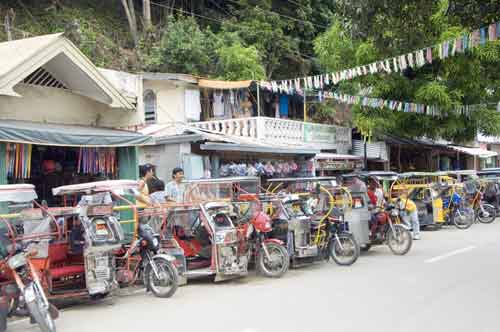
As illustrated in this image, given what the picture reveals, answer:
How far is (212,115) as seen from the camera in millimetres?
20469

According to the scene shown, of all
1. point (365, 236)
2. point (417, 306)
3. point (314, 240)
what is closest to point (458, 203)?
point (365, 236)

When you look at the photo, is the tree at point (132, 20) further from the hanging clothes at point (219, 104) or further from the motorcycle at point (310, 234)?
the motorcycle at point (310, 234)

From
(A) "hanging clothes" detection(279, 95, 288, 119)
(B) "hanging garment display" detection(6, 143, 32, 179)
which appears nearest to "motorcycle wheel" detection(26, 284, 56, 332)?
(B) "hanging garment display" detection(6, 143, 32, 179)

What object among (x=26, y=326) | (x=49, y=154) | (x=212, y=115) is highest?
(x=212, y=115)

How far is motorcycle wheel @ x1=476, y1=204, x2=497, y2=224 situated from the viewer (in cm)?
1877

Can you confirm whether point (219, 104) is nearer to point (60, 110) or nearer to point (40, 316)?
point (60, 110)

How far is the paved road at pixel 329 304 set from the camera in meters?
6.35

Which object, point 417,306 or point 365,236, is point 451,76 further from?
point 417,306

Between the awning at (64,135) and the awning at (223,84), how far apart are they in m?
5.74

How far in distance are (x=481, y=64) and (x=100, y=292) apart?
52.3 ft

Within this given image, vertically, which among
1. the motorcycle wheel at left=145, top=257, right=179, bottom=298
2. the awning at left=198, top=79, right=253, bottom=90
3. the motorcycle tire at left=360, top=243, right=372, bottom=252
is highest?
the awning at left=198, top=79, right=253, bottom=90

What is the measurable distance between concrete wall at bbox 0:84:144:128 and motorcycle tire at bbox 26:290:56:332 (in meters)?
6.15

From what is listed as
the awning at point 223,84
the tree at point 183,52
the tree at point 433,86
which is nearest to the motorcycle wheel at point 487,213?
the tree at point 433,86

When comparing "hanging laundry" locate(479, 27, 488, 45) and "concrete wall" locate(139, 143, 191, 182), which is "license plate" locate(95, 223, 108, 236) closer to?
"hanging laundry" locate(479, 27, 488, 45)
